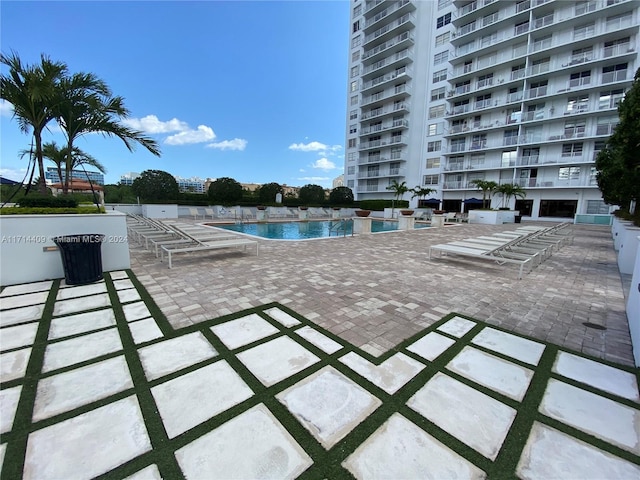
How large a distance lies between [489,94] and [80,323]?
37.3m

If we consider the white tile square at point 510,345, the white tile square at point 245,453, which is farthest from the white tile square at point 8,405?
the white tile square at point 510,345

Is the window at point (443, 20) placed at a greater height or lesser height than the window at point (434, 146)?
greater

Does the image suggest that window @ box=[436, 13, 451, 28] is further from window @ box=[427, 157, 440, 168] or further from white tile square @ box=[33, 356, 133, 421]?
white tile square @ box=[33, 356, 133, 421]

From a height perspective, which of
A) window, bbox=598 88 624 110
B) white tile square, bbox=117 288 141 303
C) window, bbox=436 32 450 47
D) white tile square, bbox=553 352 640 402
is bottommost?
white tile square, bbox=553 352 640 402

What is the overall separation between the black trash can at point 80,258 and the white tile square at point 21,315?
3.16 ft

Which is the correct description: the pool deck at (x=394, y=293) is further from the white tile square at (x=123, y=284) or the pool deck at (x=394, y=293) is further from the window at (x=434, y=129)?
the window at (x=434, y=129)

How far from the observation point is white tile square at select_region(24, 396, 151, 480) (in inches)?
59.6

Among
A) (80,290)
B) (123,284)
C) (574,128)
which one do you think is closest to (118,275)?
(123,284)

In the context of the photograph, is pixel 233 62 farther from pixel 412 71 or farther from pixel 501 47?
pixel 501 47

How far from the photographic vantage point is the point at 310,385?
88.8 inches

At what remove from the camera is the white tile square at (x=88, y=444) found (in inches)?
59.6

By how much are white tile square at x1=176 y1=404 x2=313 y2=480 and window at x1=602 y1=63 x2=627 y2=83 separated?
3440 cm

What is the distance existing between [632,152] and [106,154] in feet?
48.9

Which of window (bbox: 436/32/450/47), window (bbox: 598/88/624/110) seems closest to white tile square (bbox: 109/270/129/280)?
window (bbox: 598/88/624/110)
